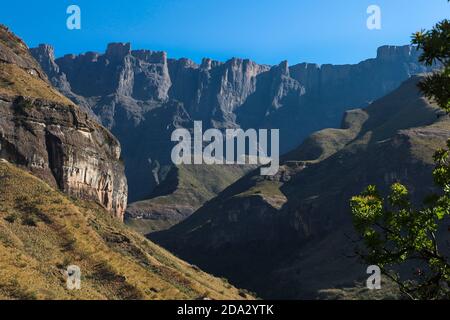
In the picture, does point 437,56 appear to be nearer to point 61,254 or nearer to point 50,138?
A: point 61,254

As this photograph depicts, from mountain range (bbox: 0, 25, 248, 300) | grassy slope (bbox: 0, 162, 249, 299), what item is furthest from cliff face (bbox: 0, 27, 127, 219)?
grassy slope (bbox: 0, 162, 249, 299)

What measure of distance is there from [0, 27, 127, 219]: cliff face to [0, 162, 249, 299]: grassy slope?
6233mm

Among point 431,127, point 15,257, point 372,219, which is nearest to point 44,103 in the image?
point 15,257

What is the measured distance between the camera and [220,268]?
198 meters

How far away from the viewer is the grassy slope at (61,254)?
2078 inches

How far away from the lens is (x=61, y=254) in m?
65.2

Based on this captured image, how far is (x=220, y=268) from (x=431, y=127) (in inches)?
3500

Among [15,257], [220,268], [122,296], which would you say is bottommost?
[220,268]

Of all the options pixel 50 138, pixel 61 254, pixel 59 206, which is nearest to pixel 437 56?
pixel 61 254

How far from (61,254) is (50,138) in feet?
113

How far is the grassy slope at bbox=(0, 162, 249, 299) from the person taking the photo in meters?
52.8

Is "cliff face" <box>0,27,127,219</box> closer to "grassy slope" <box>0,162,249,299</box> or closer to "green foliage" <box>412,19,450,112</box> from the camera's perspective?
"grassy slope" <box>0,162,249,299</box>

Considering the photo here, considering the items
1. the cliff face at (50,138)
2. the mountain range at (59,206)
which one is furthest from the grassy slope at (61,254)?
the cliff face at (50,138)
